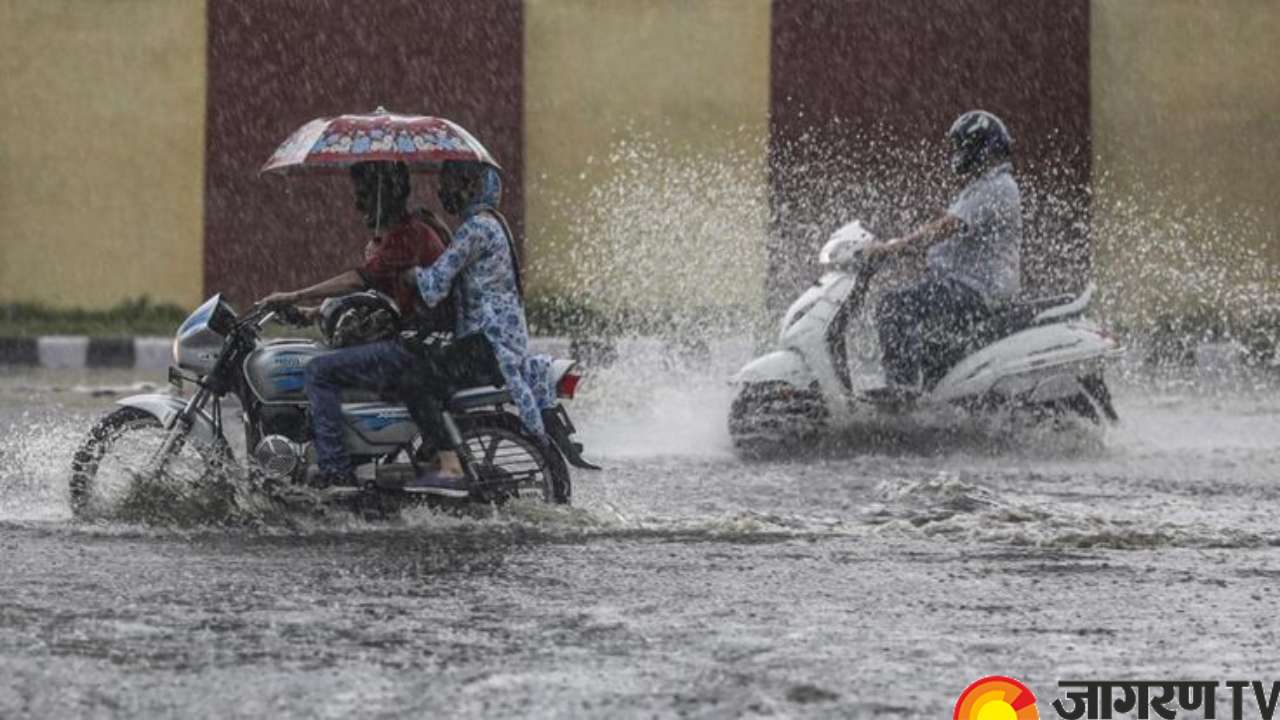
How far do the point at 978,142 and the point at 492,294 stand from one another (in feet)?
11.7

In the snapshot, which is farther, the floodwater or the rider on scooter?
the rider on scooter

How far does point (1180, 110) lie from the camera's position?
18.0 meters

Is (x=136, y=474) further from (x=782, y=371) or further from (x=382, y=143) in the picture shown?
(x=782, y=371)

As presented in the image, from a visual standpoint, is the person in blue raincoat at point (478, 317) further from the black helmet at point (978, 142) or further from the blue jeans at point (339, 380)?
the black helmet at point (978, 142)

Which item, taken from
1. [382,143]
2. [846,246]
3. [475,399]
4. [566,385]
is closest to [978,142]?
[846,246]

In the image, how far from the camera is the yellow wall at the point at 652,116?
17891mm

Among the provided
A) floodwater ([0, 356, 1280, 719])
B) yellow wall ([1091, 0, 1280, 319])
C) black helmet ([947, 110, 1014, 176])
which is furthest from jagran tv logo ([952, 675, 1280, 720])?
yellow wall ([1091, 0, 1280, 319])

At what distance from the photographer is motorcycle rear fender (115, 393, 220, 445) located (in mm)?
7633

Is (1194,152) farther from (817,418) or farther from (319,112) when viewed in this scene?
(817,418)

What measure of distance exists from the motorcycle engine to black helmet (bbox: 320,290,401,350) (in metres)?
0.35

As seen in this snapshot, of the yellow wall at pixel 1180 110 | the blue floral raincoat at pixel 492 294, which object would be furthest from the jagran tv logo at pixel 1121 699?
the yellow wall at pixel 1180 110

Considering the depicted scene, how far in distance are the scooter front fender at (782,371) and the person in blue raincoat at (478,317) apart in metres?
2.89

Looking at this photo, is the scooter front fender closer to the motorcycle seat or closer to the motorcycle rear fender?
the motorcycle seat

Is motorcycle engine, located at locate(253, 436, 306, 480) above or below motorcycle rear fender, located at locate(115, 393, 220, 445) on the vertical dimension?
below
